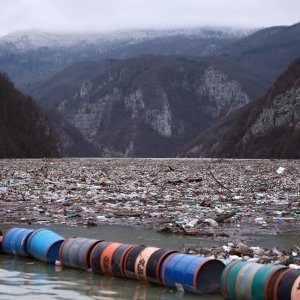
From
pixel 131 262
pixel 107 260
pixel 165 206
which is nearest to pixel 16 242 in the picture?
pixel 107 260

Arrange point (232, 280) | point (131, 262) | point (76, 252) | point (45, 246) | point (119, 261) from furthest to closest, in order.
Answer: point (45, 246), point (76, 252), point (119, 261), point (131, 262), point (232, 280)

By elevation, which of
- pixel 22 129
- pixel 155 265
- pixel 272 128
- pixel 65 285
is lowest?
pixel 272 128

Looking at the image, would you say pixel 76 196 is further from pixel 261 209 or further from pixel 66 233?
pixel 66 233

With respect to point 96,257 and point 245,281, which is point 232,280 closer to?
point 245,281

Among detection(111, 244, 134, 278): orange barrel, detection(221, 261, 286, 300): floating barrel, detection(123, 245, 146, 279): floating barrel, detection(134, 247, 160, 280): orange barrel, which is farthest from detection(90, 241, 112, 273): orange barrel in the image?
detection(221, 261, 286, 300): floating barrel

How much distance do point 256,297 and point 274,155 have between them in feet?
352

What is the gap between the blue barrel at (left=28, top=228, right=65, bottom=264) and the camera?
836 centimetres

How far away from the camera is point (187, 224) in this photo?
12.0 metres

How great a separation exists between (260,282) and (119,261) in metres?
2.14

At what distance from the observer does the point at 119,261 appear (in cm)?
741

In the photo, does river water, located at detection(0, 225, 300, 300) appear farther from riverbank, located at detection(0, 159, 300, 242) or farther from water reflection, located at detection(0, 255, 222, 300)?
riverbank, located at detection(0, 159, 300, 242)

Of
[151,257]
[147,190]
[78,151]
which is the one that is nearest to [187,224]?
[151,257]

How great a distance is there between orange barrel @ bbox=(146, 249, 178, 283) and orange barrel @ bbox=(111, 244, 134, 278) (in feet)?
1.41

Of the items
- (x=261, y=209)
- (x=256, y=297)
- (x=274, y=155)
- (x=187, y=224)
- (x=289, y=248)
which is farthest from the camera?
(x=274, y=155)
